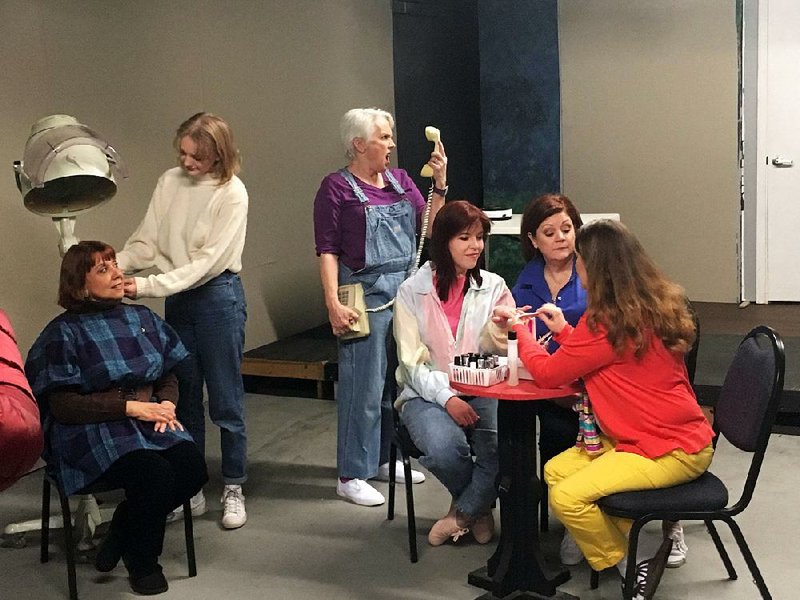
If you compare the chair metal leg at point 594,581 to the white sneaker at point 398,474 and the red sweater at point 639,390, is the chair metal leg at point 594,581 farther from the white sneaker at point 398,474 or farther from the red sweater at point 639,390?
the white sneaker at point 398,474

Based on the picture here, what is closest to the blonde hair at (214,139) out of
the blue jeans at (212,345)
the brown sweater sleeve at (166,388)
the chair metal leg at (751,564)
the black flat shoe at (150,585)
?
the blue jeans at (212,345)

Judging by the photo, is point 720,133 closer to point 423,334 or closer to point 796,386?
point 796,386

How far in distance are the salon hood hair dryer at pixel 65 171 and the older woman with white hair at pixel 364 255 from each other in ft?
2.60

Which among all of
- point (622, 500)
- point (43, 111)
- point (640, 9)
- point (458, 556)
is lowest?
point (458, 556)

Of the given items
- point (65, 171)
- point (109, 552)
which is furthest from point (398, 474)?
point (65, 171)

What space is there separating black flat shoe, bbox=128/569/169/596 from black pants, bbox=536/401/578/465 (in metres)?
1.31

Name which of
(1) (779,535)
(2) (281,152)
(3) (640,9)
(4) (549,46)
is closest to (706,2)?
(3) (640,9)

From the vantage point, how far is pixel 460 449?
3.40 meters

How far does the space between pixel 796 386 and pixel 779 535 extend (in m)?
1.15

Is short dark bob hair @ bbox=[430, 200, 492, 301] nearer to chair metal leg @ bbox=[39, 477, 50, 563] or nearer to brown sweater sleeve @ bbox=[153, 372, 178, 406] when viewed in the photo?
brown sweater sleeve @ bbox=[153, 372, 178, 406]

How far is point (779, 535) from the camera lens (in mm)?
3594

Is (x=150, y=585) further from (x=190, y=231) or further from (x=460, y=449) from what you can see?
(x=190, y=231)

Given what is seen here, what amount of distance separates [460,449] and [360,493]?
79 cm

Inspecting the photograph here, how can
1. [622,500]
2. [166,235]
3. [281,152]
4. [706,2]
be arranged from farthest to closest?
1. [706,2]
2. [281,152]
3. [166,235]
4. [622,500]
